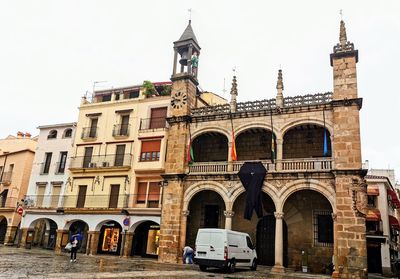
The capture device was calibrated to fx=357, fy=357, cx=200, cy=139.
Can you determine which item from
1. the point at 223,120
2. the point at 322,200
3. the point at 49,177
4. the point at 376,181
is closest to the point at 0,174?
the point at 49,177

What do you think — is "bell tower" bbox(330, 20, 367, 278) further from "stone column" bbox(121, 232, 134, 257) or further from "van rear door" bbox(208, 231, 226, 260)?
"stone column" bbox(121, 232, 134, 257)

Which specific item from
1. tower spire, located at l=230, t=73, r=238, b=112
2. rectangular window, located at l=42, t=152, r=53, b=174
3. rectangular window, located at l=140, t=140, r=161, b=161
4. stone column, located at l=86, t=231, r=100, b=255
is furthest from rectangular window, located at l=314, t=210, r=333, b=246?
rectangular window, located at l=42, t=152, r=53, b=174

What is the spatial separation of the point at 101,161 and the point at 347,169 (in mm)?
18764

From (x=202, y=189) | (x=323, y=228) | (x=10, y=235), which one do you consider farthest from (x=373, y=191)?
(x=10, y=235)

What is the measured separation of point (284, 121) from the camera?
824 inches

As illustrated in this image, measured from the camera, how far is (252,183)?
20281 millimetres

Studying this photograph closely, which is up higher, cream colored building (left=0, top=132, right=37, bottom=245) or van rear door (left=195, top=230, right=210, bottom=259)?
cream colored building (left=0, top=132, right=37, bottom=245)

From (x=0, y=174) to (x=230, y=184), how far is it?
26434mm

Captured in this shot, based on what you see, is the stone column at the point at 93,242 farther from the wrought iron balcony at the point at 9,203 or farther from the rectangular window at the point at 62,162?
the wrought iron balcony at the point at 9,203

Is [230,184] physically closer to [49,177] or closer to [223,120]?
[223,120]

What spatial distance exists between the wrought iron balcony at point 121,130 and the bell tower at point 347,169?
1630 centimetres

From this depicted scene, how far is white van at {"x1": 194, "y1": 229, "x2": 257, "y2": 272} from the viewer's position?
15711 millimetres

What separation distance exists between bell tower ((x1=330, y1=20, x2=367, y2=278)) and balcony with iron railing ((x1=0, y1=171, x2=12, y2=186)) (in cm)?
3011

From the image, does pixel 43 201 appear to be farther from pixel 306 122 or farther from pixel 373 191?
pixel 373 191
